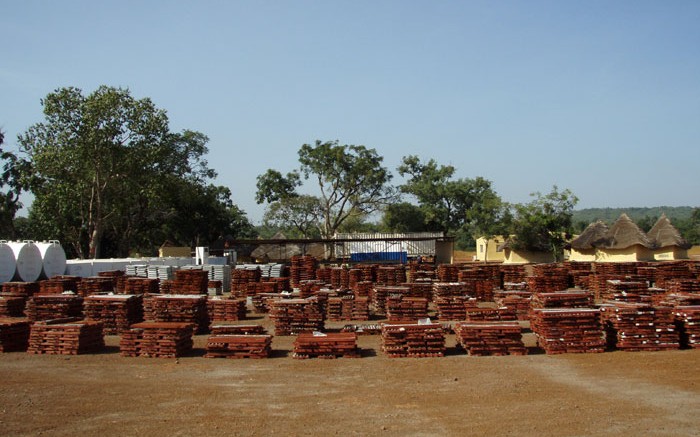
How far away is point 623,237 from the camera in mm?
48688

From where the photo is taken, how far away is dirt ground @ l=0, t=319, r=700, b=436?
34.1 feet

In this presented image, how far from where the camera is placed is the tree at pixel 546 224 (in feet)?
172

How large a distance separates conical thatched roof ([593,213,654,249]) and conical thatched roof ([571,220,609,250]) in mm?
389

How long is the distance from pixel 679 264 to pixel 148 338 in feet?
90.2

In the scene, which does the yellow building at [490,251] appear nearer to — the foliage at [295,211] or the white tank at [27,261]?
the foliage at [295,211]

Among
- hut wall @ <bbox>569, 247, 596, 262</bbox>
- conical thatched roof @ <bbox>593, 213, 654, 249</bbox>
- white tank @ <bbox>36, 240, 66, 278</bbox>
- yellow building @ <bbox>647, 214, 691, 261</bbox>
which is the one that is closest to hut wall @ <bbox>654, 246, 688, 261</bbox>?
yellow building @ <bbox>647, 214, 691, 261</bbox>

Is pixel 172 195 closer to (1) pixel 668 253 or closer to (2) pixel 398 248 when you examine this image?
(2) pixel 398 248

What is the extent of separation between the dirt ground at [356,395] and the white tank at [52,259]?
22.9 meters

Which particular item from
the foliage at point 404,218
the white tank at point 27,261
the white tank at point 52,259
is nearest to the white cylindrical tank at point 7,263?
the white tank at point 27,261

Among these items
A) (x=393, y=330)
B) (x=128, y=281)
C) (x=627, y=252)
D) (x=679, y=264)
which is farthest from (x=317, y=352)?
(x=627, y=252)

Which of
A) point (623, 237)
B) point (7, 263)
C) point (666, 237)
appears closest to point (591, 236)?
point (623, 237)

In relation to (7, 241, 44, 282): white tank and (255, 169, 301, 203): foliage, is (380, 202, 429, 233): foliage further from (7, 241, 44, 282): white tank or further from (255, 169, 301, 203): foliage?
(7, 241, 44, 282): white tank

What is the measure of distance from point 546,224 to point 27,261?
38165mm

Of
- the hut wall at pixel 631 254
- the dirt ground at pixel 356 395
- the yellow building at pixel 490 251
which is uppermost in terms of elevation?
the yellow building at pixel 490 251
